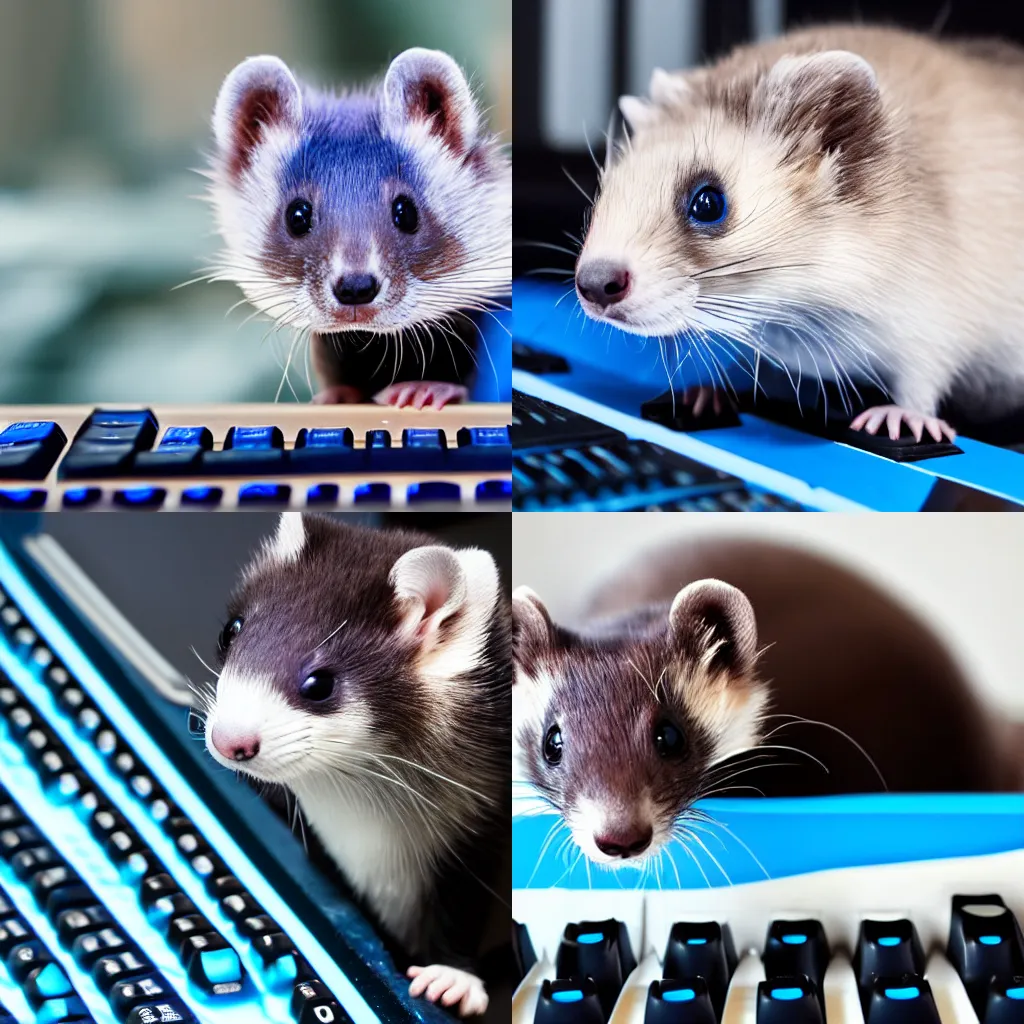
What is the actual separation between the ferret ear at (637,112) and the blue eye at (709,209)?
129mm

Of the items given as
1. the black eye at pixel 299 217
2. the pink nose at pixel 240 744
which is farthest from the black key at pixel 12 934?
the black eye at pixel 299 217

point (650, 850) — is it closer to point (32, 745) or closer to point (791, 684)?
point (791, 684)

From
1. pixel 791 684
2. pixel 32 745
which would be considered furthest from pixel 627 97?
pixel 32 745

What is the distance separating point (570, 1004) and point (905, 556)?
0.52m

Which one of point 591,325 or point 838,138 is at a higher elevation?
point 838,138

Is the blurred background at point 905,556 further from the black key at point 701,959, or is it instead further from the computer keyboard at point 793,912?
the black key at point 701,959

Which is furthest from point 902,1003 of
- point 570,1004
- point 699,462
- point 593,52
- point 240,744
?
point 593,52

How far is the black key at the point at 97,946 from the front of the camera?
0.92 m

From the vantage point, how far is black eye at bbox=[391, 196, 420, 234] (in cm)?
110

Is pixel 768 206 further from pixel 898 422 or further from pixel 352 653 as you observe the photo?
pixel 352 653

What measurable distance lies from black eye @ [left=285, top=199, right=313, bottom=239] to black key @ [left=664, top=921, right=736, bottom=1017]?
776 mm

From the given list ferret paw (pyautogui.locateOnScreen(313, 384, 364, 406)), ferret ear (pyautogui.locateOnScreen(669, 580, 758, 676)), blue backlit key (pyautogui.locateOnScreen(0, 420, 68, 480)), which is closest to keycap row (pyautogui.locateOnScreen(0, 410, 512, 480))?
blue backlit key (pyautogui.locateOnScreen(0, 420, 68, 480))

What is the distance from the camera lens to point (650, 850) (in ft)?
3.34

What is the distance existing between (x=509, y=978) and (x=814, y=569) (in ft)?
1.61
